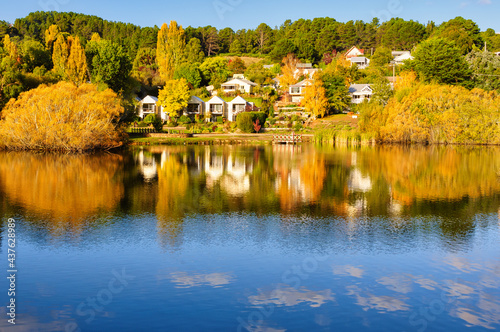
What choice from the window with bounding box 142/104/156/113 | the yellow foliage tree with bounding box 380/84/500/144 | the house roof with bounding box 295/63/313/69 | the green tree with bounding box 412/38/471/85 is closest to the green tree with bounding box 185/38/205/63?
the house roof with bounding box 295/63/313/69

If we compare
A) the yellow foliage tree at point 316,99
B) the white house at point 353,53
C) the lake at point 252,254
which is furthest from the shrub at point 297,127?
the white house at point 353,53

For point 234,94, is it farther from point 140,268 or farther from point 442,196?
point 140,268

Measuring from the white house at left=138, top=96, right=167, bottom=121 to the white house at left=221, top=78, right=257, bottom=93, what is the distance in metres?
20.0

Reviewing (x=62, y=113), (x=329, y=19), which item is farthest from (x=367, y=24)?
(x=62, y=113)

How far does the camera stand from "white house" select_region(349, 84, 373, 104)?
101m

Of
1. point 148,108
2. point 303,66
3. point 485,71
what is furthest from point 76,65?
point 303,66

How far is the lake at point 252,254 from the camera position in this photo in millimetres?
10766

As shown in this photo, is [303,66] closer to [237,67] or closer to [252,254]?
[237,67]

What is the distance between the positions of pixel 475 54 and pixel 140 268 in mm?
89153

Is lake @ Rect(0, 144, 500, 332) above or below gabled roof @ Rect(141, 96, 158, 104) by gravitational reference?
below

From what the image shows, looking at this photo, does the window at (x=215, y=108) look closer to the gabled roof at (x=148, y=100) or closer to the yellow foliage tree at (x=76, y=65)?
the gabled roof at (x=148, y=100)

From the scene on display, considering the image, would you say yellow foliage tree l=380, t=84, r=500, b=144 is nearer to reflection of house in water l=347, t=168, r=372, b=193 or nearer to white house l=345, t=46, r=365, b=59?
reflection of house in water l=347, t=168, r=372, b=193

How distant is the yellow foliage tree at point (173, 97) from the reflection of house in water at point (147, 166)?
40.2m

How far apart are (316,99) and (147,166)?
56589 millimetres
